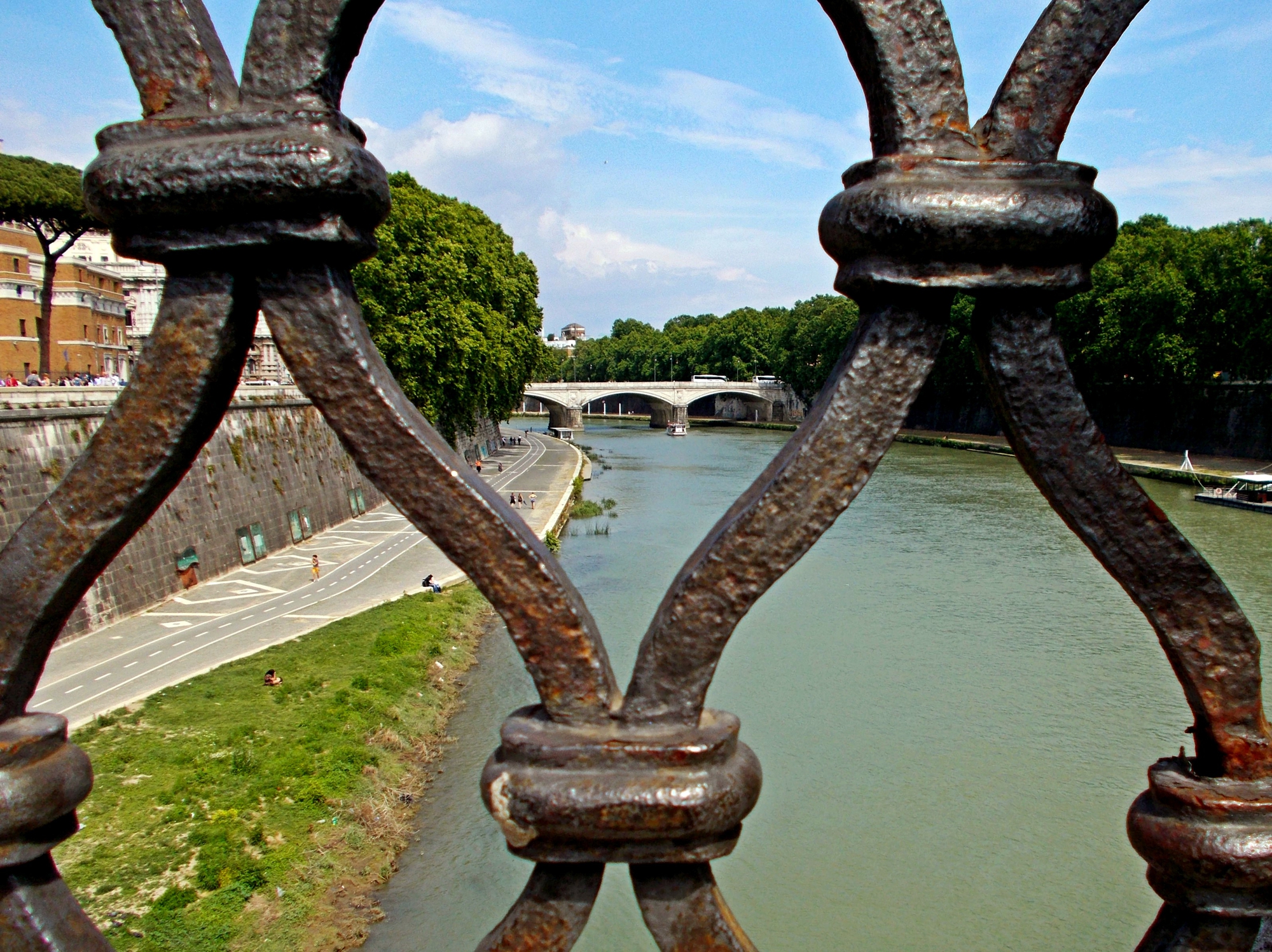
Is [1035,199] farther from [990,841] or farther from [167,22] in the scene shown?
[990,841]

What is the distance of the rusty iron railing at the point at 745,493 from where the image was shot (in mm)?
1066

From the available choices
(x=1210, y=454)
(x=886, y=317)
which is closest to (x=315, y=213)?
(x=886, y=317)

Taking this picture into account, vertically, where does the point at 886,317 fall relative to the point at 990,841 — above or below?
above

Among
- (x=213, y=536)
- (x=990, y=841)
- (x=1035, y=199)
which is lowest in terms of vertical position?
(x=990, y=841)

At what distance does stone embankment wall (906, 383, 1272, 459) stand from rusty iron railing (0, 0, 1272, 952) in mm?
34967

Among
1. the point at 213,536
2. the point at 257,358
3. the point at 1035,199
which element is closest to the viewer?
the point at 1035,199

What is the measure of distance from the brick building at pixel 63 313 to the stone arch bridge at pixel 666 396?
89.9 ft

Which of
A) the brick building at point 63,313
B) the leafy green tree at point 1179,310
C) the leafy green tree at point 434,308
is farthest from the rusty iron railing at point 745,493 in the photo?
the brick building at point 63,313

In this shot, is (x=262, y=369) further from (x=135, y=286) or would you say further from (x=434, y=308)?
(x=434, y=308)

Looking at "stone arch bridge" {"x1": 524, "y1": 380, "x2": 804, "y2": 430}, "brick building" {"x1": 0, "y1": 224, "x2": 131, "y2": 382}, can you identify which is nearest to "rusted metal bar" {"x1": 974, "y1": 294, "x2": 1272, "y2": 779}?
"brick building" {"x1": 0, "y1": 224, "x2": 131, "y2": 382}

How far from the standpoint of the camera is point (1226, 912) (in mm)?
→ 1106

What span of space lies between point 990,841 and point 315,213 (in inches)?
425

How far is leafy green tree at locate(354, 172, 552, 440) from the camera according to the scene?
2428 cm

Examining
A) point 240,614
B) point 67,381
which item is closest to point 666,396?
point 67,381
